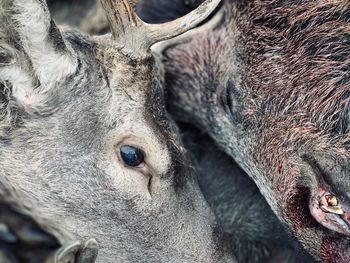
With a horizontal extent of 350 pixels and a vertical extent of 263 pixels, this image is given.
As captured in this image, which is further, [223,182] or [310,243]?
[223,182]

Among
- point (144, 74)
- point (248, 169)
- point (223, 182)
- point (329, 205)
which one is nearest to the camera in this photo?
point (329, 205)

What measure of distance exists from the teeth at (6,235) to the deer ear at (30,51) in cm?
82

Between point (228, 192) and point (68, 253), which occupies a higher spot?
point (228, 192)

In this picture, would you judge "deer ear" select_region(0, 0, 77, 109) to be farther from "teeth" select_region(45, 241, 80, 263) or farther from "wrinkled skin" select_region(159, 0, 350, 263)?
"wrinkled skin" select_region(159, 0, 350, 263)

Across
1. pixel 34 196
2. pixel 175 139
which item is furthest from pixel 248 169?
pixel 34 196

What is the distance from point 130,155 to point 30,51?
0.57 meters

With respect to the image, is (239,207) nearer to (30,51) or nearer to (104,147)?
(104,147)

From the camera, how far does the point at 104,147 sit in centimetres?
362

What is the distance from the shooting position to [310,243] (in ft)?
11.9

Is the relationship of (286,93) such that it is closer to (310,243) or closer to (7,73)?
(310,243)

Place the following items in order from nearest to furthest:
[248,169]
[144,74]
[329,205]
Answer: [329,205] → [144,74] → [248,169]

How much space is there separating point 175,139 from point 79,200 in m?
0.48

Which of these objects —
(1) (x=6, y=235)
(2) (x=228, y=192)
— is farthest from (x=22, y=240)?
(2) (x=228, y=192)

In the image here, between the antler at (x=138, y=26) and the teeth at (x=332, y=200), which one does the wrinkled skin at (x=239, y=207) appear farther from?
the antler at (x=138, y=26)
